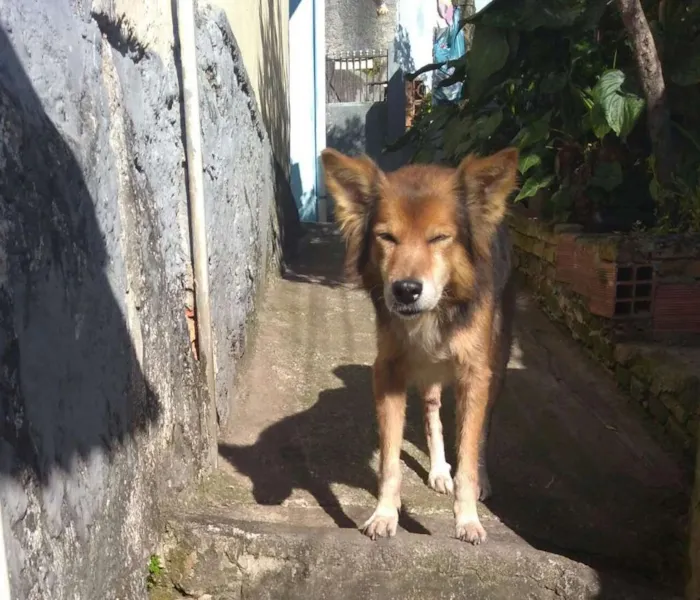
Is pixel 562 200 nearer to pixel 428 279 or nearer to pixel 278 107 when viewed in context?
pixel 428 279

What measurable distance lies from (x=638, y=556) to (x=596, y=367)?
2.06 metres

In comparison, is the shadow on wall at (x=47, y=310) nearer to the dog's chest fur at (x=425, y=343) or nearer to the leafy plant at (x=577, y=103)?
the dog's chest fur at (x=425, y=343)

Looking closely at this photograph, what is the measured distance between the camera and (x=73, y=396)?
2021mm

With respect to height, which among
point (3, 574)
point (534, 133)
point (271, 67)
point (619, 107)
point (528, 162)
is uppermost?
point (271, 67)

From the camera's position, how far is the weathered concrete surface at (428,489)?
2.70m

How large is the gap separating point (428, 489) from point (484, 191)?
165 centimetres

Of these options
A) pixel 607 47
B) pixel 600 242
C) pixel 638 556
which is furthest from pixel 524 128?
pixel 638 556

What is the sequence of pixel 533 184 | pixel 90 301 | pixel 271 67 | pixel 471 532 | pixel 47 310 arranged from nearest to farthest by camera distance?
pixel 47 310
pixel 90 301
pixel 471 532
pixel 533 184
pixel 271 67

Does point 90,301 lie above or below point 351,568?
above

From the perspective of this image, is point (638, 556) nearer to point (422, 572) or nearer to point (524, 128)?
point (422, 572)

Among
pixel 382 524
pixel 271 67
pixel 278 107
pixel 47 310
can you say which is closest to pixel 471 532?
pixel 382 524

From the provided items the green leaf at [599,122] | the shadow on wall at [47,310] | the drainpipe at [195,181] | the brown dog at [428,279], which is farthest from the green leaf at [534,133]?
the shadow on wall at [47,310]

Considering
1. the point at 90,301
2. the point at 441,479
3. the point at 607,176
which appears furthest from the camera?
the point at 607,176

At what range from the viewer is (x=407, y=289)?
2.66 m
